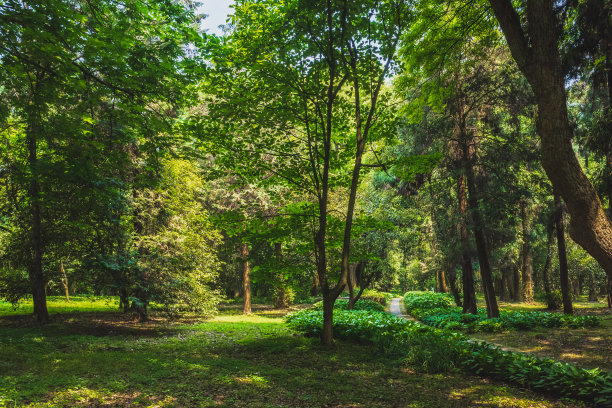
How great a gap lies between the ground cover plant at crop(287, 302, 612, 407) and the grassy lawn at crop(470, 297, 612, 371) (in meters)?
1.24

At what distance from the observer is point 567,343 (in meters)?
8.53

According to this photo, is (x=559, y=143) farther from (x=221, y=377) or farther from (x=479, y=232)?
(x=479, y=232)

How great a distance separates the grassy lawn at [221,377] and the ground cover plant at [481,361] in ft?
0.87

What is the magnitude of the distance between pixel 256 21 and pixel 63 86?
160 inches

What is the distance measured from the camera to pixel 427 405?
13.9 feet

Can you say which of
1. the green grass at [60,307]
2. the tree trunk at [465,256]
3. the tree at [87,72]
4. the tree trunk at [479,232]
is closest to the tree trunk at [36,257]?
the tree at [87,72]

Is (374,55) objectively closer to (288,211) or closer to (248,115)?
(248,115)

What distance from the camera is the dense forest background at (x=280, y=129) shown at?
4.80 meters

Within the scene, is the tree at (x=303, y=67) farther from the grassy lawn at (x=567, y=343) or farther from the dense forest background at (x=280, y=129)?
the grassy lawn at (x=567, y=343)

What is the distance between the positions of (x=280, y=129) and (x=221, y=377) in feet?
17.6

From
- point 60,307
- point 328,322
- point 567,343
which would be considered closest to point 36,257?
point 60,307

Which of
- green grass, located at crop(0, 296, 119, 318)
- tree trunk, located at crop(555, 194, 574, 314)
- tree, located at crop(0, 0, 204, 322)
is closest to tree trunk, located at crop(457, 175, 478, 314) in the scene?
tree trunk, located at crop(555, 194, 574, 314)

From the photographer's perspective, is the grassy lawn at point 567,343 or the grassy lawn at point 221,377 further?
the grassy lawn at point 567,343

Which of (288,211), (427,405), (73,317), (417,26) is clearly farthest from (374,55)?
(73,317)
